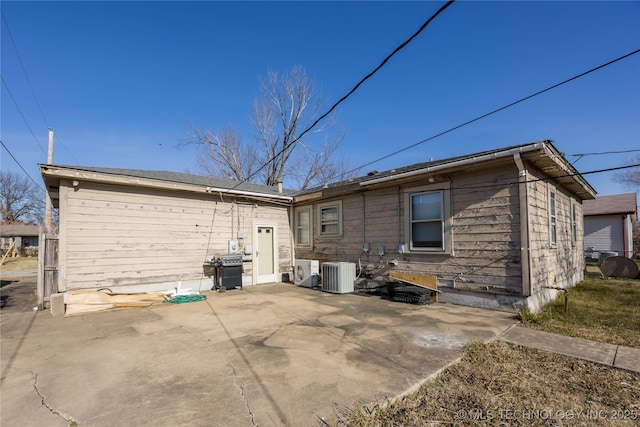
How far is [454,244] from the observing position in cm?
647

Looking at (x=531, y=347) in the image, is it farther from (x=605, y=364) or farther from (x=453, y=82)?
(x=453, y=82)

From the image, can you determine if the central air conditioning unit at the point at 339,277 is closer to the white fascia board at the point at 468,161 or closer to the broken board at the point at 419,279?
the broken board at the point at 419,279

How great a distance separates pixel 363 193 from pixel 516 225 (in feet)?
12.7

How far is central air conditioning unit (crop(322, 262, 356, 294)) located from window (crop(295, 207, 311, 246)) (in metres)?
2.18

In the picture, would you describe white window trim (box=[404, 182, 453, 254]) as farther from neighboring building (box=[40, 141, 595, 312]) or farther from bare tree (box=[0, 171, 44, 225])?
bare tree (box=[0, 171, 44, 225])

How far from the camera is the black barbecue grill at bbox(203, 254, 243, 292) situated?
8.52 m

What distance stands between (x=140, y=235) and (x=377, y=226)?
613 centimetres

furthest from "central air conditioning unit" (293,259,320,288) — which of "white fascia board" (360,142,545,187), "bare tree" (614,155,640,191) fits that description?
"bare tree" (614,155,640,191)

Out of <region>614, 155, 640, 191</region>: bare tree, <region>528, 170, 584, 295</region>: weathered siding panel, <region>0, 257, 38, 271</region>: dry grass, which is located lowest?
<region>0, 257, 38, 271</region>: dry grass

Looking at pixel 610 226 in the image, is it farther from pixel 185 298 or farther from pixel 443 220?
pixel 185 298

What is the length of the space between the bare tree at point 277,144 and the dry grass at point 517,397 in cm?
1599

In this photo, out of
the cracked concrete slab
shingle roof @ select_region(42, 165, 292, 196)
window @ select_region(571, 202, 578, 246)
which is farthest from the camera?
window @ select_region(571, 202, 578, 246)

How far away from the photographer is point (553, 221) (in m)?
7.38

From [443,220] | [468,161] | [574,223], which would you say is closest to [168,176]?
[443,220]
